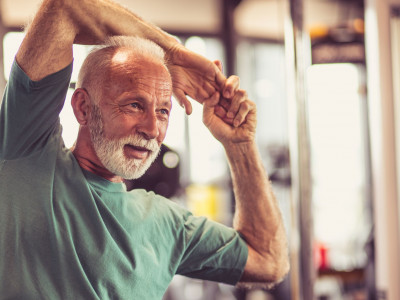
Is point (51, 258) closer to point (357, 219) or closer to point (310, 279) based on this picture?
point (310, 279)

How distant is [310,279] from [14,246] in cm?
117

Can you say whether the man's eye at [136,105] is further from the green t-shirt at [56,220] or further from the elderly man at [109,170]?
the green t-shirt at [56,220]

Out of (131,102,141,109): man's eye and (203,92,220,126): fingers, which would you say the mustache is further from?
(203,92,220,126): fingers

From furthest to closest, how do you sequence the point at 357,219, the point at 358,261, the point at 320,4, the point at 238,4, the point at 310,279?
1. the point at 320,4
2. the point at 238,4
3. the point at 357,219
4. the point at 358,261
5. the point at 310,279

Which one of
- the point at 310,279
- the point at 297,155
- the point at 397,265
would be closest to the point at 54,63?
the point at 297,155

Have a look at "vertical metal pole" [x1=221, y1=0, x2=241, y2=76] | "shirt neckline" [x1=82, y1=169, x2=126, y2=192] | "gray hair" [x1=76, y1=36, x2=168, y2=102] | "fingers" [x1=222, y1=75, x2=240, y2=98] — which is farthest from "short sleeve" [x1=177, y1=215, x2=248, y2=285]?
"vertical metal pole" [x1=221, y1=0, x2=241, y2=76]

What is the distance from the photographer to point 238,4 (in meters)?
5.57

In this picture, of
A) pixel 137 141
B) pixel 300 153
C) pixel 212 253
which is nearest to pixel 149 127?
pixel 137 141

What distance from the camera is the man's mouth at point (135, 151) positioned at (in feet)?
4.15

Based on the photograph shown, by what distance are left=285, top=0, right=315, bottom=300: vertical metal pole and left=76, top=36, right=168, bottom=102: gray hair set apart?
77 centimetres

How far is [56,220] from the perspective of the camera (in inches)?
45.5

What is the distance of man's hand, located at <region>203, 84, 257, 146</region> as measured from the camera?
1490 millimetres

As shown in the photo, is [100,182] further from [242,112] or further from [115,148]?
[242,112]

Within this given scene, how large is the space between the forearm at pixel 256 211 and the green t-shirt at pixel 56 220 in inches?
14.5
